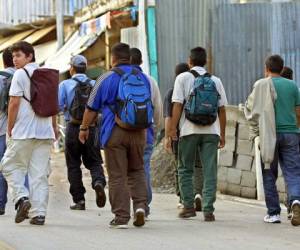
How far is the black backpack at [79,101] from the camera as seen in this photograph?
9.76 m

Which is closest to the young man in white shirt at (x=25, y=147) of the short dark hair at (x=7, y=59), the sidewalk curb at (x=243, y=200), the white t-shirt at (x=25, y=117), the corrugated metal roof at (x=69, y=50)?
the white t-shirt at (x=25, y=117)

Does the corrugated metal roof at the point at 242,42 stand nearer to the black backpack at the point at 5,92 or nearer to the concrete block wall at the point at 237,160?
the concrete block wall at the point at 237,160

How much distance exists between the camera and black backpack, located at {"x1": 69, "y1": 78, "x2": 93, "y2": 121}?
32.0 ft

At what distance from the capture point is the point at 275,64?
8828 millimetres

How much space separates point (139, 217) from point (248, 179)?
3.82 meters

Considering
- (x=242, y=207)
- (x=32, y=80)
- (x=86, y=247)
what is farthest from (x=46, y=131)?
(x=242, y=207)

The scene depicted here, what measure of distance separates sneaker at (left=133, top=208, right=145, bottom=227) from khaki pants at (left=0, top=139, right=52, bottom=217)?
3.10 ft

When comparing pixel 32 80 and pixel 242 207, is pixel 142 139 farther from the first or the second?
pixel 242 207

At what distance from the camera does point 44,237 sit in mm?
7676

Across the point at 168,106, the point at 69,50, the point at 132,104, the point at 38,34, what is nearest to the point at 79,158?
the point at 168,106

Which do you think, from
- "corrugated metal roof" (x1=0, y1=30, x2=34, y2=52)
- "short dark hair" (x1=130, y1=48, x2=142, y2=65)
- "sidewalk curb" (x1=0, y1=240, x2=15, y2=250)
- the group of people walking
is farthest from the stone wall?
"corrugated metal roof" (x1=0, y1=30, x2=34, y2=52)

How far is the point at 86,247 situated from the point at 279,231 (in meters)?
2.18

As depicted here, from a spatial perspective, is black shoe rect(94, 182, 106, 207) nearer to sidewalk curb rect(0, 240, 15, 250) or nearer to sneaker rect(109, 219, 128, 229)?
sneaker rect(109, 219, 128, 229)

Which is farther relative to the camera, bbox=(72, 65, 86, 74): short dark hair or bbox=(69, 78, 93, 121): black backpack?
bbox=(72, 65, 86, 74): short dark hair
